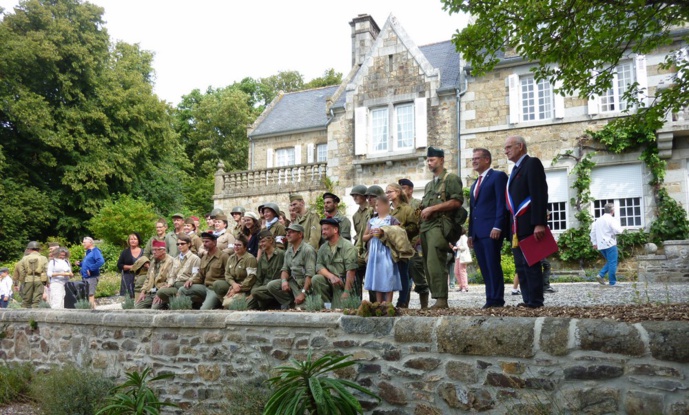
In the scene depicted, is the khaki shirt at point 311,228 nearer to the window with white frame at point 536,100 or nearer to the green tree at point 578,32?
the green tree at point 578,32

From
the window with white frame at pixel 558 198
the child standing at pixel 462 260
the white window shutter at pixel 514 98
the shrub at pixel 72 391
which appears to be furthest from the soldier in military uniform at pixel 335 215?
the white window shutter at pixel 514 98

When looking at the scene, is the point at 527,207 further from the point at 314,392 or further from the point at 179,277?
the point at 179,277

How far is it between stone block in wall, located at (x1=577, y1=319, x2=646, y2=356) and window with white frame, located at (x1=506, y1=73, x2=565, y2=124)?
46.2 ft

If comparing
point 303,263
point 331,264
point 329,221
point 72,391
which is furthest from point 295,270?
point 72,391

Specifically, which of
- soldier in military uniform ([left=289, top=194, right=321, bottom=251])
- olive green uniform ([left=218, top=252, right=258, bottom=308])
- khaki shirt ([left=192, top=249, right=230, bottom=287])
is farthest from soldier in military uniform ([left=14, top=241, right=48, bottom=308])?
soldier in military uniform ([left=289, top=194, right=321, bottom=251])

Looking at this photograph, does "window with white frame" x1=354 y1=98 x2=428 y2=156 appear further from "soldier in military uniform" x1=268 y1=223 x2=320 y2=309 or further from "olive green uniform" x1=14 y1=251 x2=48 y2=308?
"soldier in military uniform" x1=268 y1=223 x2=320 y2=309

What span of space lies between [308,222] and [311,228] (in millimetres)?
123

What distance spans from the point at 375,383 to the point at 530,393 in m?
1.46

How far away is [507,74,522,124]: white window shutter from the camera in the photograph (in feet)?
57.7

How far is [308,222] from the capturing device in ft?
27.5

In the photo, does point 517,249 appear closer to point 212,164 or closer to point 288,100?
point 288,100

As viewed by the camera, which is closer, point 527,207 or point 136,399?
point 527,207

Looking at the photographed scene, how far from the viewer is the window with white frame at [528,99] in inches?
685

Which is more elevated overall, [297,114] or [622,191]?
[297,114]
